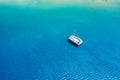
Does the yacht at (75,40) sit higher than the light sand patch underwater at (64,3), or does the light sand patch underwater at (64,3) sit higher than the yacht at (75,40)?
the light sand patch underwater at (64,3)

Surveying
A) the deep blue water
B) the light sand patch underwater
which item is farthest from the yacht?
the light sand patch underwater

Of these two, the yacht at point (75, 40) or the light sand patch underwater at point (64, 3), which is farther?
the light sand patch underwater at point (64, 3)

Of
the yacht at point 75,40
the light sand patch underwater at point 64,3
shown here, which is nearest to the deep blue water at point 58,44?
the yacht at point 75,40

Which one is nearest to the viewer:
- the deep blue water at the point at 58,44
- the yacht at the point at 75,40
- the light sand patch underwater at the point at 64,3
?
the deep blue water at the point at 58,44

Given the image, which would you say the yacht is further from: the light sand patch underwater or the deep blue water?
the light sand patch underwater

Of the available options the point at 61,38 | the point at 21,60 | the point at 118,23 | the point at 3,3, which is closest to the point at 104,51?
the point at 61,38

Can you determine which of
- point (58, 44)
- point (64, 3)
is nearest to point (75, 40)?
point (58, 44)

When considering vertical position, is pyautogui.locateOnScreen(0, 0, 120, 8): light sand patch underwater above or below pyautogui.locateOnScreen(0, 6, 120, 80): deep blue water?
above

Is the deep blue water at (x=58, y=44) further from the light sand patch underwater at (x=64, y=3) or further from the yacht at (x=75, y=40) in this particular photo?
the light sand patch underwater at (x=64, y=3)

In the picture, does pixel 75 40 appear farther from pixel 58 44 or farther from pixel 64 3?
pixel 64 3
